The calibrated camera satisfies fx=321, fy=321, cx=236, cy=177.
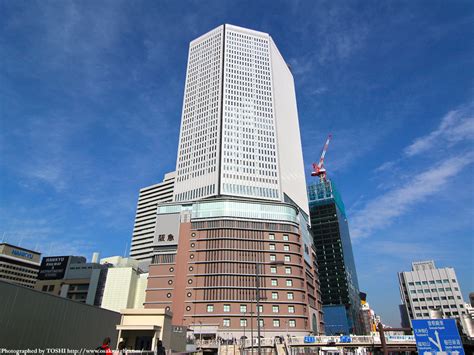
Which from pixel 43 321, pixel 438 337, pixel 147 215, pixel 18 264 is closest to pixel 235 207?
pixel 43 321

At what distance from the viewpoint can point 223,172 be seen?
109m

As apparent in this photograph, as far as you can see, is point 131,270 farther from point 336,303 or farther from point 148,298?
point 336,303

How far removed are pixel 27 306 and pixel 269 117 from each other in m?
107

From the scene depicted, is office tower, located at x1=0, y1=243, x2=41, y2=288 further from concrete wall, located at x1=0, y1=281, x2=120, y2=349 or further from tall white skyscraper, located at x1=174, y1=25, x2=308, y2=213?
concrete wall, located at x1=0, y1=281, x2=120, y2=349

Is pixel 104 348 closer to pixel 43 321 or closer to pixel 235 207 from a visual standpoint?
pixel 43 321

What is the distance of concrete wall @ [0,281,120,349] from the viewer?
22375 mm

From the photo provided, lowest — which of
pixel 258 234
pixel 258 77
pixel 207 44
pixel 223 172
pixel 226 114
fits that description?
pixel 258 234

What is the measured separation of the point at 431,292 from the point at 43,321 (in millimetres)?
129655

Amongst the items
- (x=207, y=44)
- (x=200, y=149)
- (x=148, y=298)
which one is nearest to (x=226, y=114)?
(x=200, y=149)

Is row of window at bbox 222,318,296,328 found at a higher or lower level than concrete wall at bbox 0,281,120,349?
higher

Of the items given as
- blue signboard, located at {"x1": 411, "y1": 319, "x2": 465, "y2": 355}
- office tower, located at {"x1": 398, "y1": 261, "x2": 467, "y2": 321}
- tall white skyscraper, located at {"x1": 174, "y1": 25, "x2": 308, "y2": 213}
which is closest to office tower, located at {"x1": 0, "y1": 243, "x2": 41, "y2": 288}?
tall white skyscraper, located at {"x1": 174, "y1": 25, "x2": 308, "y2": 213}

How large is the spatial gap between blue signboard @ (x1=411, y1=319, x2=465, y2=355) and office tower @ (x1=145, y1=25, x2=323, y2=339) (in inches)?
2308

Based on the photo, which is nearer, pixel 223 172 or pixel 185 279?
pixel 185 279

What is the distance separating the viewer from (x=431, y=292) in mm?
117250
